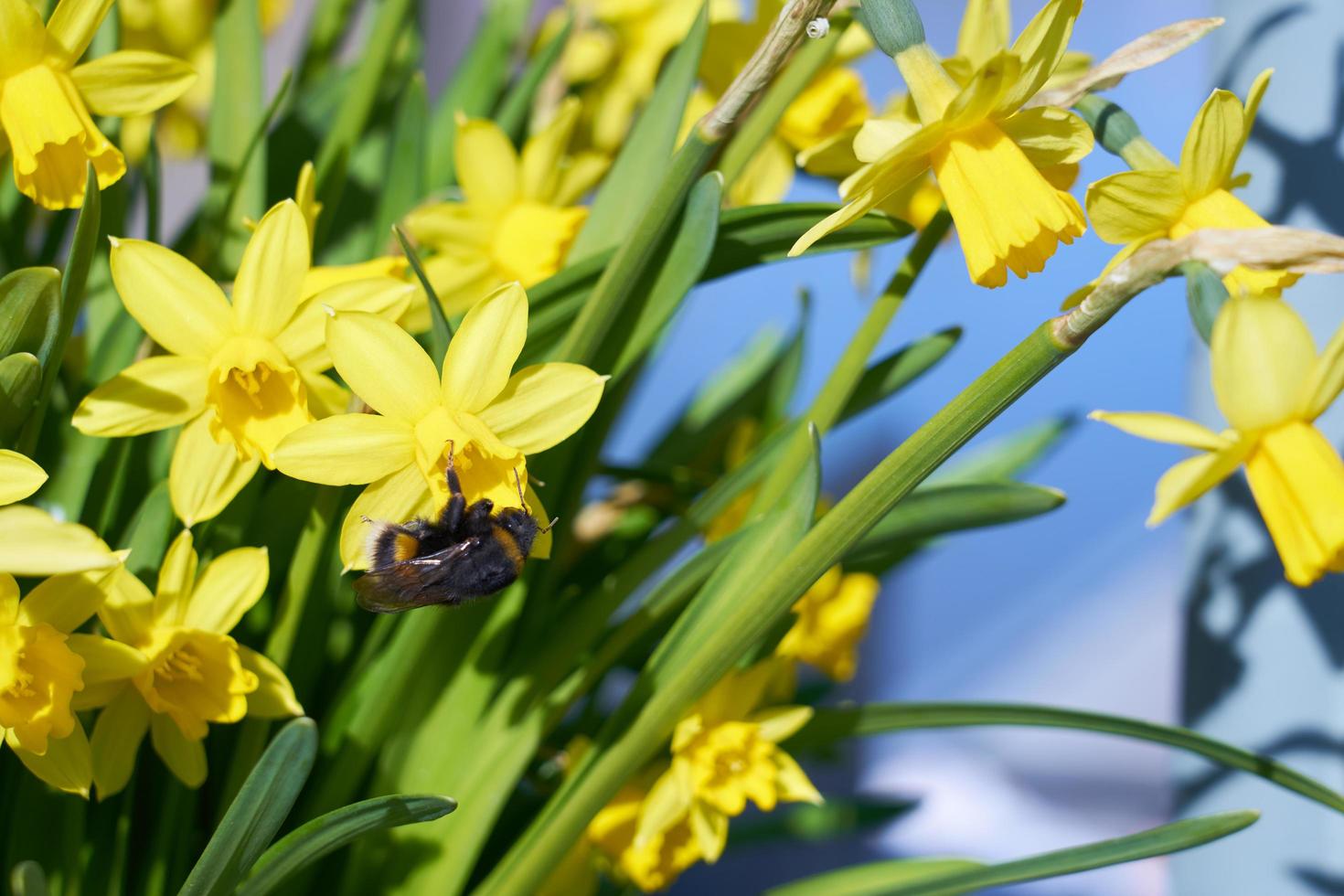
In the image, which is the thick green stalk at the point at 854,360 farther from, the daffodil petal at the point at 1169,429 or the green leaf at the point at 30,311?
the green leaf at the point at 30,311

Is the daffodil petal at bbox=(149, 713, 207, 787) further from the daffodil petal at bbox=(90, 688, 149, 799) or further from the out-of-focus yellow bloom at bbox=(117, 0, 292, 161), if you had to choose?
the out-of-focus yellow bloom at bbox=(117, 0, 292, 161)

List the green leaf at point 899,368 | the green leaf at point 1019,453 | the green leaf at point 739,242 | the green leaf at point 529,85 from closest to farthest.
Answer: the green leaf at point 739,242, the green leaf at point 899,368, the green leaf at point 529,85, the green leaf at point 1019,453

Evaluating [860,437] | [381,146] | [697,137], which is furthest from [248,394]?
[860,437]

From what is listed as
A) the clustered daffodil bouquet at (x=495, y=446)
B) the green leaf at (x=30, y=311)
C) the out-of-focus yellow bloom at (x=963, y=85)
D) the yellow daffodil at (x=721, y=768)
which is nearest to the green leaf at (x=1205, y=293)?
the clustered daffodil bouquet at (x=495, y=446)

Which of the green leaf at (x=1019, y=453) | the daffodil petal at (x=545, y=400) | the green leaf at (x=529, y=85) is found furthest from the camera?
the green leaf at (x=1019, y=453)

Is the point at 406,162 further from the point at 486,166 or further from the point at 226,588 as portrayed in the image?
the point at 226,588

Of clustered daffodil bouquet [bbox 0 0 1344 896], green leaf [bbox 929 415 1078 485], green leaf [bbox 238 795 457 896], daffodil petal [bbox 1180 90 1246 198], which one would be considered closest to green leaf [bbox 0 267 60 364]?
clustered daffodil bouquet [bbox 0 0 1344 896]

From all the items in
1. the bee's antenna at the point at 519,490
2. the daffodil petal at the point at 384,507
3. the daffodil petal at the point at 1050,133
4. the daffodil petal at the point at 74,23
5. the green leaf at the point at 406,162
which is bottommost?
the daffodil petal at the point at 384,507

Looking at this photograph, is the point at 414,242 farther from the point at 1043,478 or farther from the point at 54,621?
the point at 1043,478
